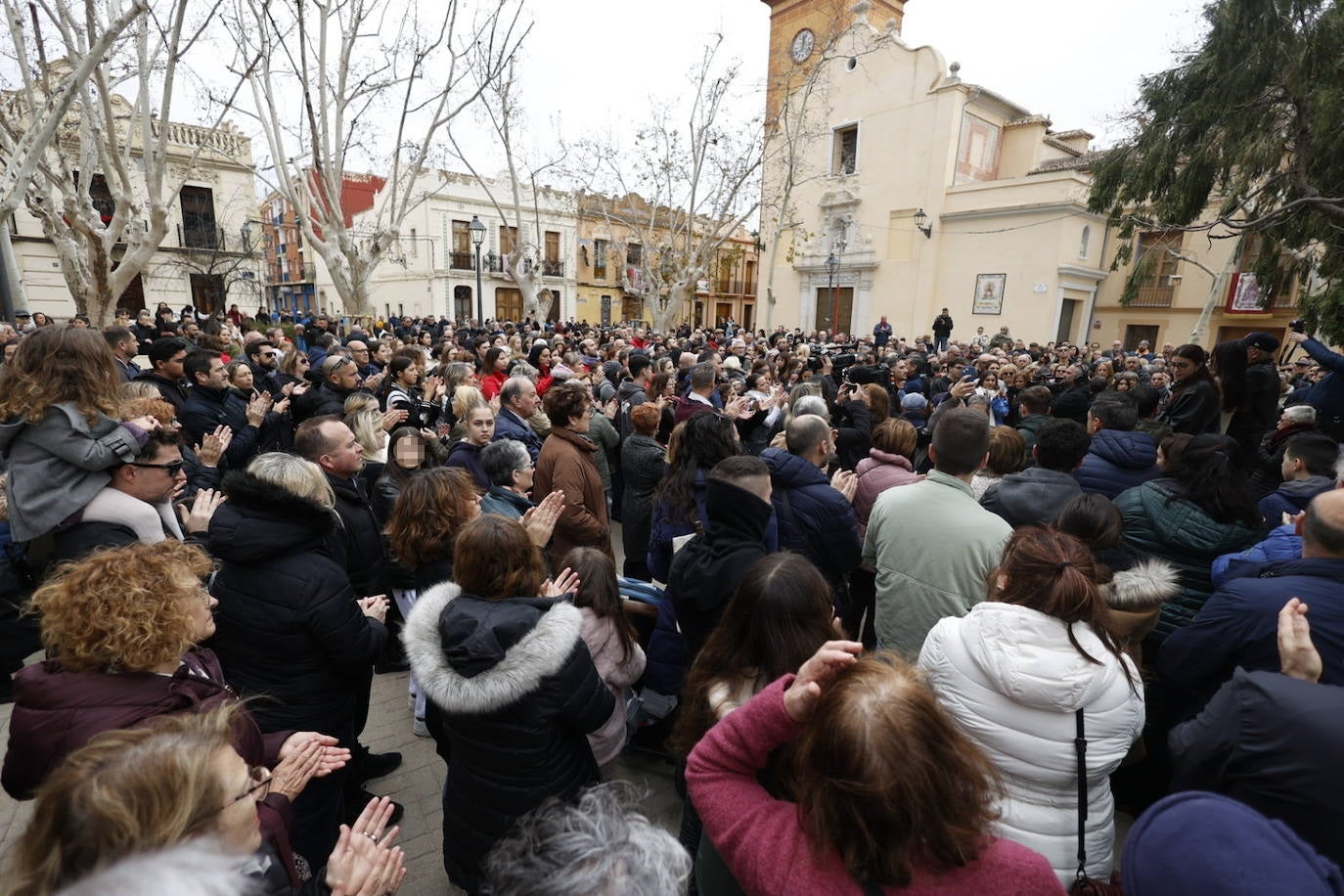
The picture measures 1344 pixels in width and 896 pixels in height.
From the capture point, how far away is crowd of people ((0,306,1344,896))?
38.5 inches

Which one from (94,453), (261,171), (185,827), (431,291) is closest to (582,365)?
(94,453)

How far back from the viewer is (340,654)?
2125 mm

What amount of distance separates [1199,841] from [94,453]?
11.1 feet

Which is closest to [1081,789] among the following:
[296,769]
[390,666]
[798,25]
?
[296,769]

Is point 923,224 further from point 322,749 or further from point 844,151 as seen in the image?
point 322,749

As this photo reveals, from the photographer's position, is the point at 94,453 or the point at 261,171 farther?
the point at 261,171

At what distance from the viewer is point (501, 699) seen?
1.72 meters

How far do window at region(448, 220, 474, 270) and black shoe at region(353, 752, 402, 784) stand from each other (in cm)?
3047

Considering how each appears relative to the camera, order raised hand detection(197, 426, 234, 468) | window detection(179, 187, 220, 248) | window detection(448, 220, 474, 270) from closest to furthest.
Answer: raised hand detection(197, 426, 234, 468) < window detection(179, 187, 220, 248) < window detection(448, 220, 474, 270)

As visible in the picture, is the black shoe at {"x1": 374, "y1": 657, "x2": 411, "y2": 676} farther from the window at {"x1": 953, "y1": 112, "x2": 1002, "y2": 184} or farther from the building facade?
the window at {"x1": 953, "y1": 112, "x2": 1002, "y2": 184}

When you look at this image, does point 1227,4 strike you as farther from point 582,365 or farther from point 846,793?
point 846,793

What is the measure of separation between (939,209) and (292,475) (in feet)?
86.7

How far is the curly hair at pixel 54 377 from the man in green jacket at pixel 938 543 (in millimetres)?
3358

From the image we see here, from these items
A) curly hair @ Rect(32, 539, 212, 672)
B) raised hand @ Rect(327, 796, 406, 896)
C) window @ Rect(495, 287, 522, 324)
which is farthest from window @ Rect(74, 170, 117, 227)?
raised hand @ Rect(327, 796, 406, 896)
